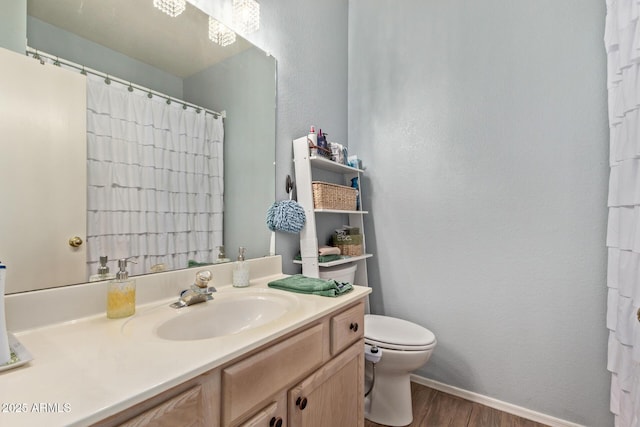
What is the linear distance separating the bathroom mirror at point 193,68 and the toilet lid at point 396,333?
753 mm

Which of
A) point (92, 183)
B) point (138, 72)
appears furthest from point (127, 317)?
point (138, 72)

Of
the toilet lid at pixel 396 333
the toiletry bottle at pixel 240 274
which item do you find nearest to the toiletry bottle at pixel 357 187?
the toilet lid at pixel 396 333

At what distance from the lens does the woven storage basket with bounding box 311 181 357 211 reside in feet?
5.21

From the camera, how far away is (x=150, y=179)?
103cm

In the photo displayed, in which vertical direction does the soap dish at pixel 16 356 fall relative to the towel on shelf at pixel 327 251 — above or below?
below

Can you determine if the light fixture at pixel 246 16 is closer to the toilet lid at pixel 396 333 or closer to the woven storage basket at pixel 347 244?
the woven storage basket at pixel 347 244

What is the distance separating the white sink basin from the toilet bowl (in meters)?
0.65

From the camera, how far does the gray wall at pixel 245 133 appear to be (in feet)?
4.17

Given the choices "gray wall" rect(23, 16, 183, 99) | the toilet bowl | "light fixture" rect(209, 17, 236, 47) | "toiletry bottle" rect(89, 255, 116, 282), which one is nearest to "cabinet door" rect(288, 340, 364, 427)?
the toilet bowl

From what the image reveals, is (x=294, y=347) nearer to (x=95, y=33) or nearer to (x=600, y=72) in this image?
(x=95, y=33)

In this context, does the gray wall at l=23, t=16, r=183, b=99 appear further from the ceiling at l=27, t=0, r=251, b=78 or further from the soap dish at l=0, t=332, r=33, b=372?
the soap dish at l=0, t=332, r=33, b=372

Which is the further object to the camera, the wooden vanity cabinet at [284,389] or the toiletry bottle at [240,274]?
the toiletry bottle at [240,274]

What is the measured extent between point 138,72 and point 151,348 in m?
0.93

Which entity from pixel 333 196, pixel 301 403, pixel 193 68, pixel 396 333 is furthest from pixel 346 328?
pixel 193 68
